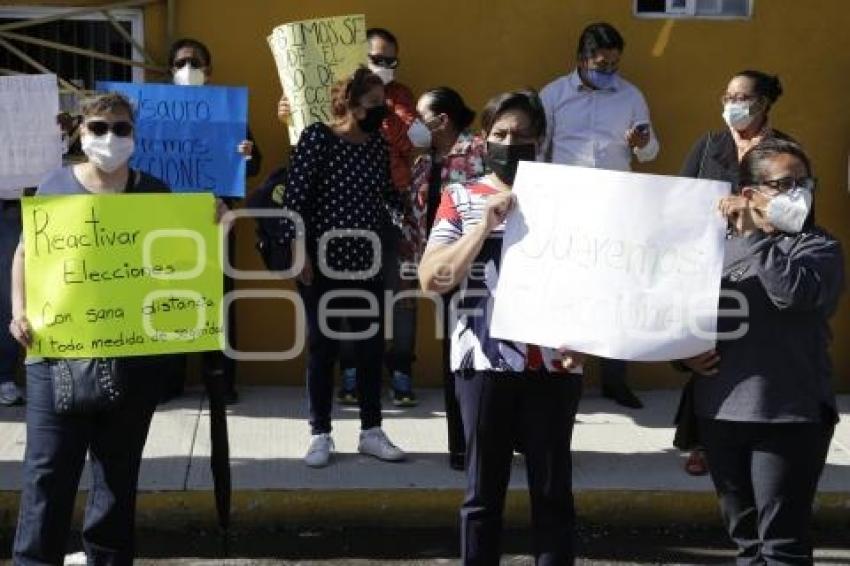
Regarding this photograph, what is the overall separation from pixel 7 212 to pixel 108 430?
2967mm

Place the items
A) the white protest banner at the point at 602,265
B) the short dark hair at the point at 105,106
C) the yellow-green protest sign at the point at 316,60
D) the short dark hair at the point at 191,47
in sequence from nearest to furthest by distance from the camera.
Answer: the white protest banner at the point at 602,265
the short dark hair at the point at 105,106
the yellow-green protest sign at the point at 316,60
the short dark hair at the point at 191,47

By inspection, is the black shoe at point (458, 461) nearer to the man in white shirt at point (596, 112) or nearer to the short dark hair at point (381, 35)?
the man in white shirt at point (596, 112)

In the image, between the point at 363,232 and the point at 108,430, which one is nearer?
the point at 108,430

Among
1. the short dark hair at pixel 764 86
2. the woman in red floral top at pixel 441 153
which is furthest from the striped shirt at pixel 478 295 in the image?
the short dark hair at pixel 764 86

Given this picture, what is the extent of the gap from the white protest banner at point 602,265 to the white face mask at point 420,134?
211 cm

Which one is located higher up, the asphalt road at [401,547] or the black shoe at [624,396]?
the black shoe at [624,396]

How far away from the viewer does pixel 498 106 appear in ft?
14.0

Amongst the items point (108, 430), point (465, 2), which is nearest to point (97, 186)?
point (108, 430)

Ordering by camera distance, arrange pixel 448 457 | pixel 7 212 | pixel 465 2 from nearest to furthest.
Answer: pixel 448 457 → pixel 7 212 → pixel 465 2

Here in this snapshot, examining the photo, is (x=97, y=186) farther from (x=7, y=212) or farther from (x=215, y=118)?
(x=7, y=212)

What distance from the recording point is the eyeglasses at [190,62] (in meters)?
6.80

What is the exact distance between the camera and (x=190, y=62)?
22.3 ft

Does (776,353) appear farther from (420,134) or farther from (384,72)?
(384,72)

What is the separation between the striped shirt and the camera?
420 centimetres
